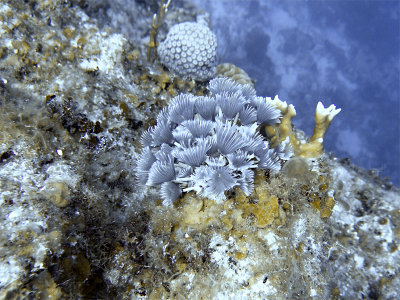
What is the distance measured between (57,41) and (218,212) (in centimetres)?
287

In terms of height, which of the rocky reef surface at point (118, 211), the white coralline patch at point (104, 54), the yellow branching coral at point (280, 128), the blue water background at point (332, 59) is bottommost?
the rocky reef surface at point (118, 211)

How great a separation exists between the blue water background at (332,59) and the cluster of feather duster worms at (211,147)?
21.9 feet

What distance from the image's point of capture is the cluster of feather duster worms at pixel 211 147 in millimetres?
2176

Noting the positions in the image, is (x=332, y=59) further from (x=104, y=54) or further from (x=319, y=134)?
(x=104, y=54)

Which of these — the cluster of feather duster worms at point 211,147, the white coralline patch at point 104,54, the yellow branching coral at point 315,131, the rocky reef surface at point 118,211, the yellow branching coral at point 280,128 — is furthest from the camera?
the white coralline patch at point 104,54

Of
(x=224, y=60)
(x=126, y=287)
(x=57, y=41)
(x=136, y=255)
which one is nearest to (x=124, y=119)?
(x=57, y=41)

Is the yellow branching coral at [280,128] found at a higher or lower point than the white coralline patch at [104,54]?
lower

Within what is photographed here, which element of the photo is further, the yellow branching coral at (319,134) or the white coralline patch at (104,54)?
the white coralline patch at (104,54)

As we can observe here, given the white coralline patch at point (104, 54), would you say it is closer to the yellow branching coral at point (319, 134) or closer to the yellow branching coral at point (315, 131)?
the yellow branching coral at point (315, 131)

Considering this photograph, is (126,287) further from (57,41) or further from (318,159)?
(57,41)

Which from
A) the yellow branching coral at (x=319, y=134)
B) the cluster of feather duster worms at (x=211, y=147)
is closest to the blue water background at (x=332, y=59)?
the yellow branching coral at (x=319, y=134)

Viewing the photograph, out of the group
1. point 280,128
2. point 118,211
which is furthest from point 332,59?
point 118,211

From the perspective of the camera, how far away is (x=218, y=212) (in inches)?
94.9

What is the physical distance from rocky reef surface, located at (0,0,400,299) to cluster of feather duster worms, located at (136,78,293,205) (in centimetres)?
22
